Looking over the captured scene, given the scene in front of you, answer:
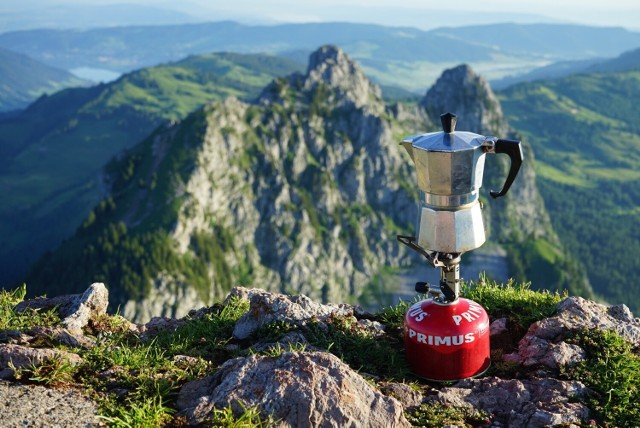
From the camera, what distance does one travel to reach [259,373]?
7.59 metres

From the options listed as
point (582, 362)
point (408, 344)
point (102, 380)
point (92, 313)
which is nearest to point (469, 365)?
point (408, 344)

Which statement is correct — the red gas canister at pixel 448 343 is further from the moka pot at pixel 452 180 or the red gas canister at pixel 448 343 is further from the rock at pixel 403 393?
the moka pot at pixel 452 180

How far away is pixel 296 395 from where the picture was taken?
717 cm

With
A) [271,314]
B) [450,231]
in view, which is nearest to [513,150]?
[450,231]

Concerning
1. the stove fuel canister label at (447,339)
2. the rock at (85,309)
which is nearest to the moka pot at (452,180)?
the stove fuel canister label at (447,339)

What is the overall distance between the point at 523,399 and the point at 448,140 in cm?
391

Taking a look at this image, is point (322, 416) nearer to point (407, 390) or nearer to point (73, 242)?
point (407, 390)

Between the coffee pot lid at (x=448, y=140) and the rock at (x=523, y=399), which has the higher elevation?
the coffee pot lid at (x=448, y=140)

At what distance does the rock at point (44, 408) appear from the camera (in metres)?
6.57

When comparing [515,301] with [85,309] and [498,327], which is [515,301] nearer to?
[498,327]

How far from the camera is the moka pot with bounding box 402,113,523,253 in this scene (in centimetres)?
862

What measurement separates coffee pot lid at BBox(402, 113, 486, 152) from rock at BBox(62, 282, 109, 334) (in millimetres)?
6365

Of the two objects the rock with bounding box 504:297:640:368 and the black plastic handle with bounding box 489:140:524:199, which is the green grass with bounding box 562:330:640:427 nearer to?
the rock with bounding box 504:297:640:368

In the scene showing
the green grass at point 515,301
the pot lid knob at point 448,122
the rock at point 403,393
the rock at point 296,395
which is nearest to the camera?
the rock at point 296,395
